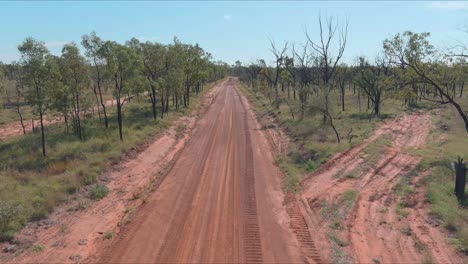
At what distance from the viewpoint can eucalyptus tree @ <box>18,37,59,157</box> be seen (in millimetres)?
25609

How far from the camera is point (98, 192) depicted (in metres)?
19.5

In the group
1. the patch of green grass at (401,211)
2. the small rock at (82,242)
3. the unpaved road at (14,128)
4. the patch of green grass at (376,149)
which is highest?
the unpaved road at (14,128)

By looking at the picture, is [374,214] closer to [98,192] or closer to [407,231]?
[407,231]

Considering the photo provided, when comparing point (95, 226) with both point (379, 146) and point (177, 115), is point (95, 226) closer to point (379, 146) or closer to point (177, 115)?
point (379, 146)

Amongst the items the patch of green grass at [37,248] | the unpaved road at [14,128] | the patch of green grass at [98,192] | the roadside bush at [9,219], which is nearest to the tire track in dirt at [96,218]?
the patch of green grass at [37,248]

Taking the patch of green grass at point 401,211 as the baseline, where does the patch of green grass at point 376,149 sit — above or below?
above

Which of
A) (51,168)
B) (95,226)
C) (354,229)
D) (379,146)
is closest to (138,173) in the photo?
(51,168)

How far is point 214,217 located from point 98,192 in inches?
284

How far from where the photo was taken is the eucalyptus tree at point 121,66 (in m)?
30.2

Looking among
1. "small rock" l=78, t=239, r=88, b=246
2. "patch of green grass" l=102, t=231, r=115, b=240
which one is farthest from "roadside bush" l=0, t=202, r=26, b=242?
"patch of green grass" l=102, t=231, r=115, b=240

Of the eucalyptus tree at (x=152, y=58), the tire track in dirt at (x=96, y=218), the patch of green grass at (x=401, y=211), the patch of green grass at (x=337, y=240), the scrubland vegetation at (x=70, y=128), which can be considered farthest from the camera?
the eucalyptus tree at (x=152, y=58)

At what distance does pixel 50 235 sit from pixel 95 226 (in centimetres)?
170

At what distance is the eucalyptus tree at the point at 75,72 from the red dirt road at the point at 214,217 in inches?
478

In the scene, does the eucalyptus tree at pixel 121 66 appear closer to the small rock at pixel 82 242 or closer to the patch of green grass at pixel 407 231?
the small rock at pixel 82 242
